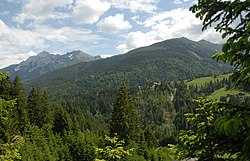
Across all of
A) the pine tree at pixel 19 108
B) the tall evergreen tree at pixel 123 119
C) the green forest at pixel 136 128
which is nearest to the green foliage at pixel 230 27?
the green forest at pixel 136 128

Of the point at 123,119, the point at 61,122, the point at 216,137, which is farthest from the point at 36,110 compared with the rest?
the point at 216,137

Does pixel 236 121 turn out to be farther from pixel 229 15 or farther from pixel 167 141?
pixel 167 141

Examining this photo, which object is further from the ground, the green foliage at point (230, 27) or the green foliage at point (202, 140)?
the green foliage at point (230, 27)

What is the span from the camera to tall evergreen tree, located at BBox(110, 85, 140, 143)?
57594 millimetres

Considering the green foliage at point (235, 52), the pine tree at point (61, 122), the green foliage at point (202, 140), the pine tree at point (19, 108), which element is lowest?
the pine tree at point (61, 122)

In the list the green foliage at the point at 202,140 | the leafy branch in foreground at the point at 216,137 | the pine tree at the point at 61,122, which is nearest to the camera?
the leafy branch in foreground at the point at 216,137

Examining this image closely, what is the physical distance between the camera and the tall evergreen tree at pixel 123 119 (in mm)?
57594

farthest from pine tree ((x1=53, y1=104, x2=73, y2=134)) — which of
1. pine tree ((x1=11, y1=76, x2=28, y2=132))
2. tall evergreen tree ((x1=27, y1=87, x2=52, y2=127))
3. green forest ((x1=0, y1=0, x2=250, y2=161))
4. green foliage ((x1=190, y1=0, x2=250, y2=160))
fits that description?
green foliage ((x1=190, y1=0, x2=250, y2=160))

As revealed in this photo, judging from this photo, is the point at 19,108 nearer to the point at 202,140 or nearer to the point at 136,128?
the point at 136,128

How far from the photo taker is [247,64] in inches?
280

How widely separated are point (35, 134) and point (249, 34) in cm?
5665

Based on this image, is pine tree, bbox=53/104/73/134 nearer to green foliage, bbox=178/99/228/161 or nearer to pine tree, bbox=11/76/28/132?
pine tree, bbox=11/76/28/132

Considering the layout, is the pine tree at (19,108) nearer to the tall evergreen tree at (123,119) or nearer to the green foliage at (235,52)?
the tall evergreen tree at (123,119)

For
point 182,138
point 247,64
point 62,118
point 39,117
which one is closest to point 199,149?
point 182,138
